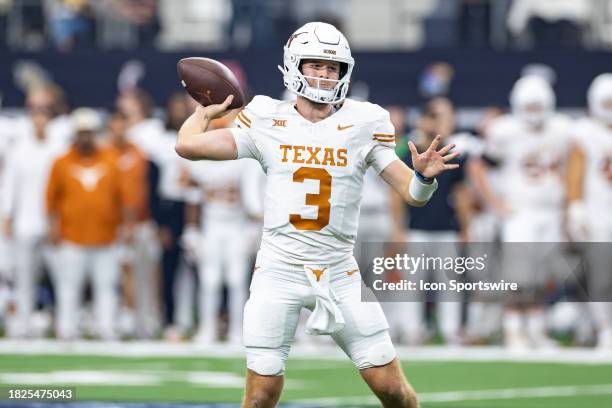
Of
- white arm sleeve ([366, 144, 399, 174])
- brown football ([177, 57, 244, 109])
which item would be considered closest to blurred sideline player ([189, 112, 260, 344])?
brown football ([177, 57, 244, 109])

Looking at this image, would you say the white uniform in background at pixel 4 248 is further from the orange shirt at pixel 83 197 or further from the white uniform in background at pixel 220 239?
the white uniform in background at pixel 220 239

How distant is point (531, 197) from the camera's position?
11312 mm

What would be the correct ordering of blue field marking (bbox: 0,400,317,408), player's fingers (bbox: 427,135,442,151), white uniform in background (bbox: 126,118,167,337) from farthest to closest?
white uniform in background (bbox: 126,118,167,337)
blue field marking (bbox: 0,400,317,408)
player's fingers (bbox: 427,135,442,151)

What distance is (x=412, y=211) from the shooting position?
11664 millimetres

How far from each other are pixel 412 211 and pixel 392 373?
5713 millimetres

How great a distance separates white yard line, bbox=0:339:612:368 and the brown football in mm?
4702

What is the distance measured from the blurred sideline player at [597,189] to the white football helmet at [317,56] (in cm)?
537

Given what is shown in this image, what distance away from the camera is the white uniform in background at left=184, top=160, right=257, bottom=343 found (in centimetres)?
1154

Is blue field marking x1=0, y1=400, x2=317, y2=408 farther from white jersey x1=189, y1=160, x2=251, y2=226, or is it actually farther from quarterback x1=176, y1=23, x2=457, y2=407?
white jersey x1=189, y1=160, x2=251, y2=226

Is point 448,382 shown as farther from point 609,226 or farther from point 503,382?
point 609,226

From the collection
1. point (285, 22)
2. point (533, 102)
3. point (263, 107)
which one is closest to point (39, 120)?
point (285, 22)

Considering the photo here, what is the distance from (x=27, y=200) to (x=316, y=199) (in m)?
6.30

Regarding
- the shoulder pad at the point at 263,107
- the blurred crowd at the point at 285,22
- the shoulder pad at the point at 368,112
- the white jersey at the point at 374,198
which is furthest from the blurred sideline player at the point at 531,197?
the shoulder pad at the point at 263,107

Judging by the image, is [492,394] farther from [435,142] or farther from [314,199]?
[435,142]
